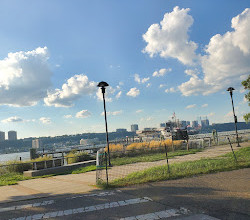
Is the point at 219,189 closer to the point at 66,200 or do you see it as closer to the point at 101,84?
the point at 66,200

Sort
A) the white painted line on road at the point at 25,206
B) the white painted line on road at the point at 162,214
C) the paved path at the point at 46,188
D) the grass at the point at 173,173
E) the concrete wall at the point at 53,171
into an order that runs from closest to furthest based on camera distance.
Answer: the white painted line on road at the point at 162,214 < the white painted line on road at the point at 25,206 < the paved path at the point at 46,188 < the grass at the point at 173,173 < the concrete wall at the point at 53,171

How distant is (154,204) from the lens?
528 cm

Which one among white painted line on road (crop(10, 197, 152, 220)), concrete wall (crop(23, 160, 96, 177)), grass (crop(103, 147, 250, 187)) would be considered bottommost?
concrete wall (crop(23, 160, 96, 177))

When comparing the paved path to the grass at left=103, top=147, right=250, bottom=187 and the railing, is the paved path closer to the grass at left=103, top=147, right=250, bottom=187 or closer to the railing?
the grass at left=103, top=147, right=250, bottom=187

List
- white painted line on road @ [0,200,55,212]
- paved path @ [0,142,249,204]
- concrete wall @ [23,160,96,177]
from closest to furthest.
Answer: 1. white painted line on road @ [0,200,55,212]
2. paved path @ [0,142,249,204]
3. concrete wall @ [23,160,96,177]

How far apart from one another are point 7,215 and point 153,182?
4804 mm

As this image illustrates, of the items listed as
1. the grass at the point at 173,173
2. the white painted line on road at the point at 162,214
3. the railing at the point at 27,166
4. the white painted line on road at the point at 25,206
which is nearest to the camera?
the white painted line on road at the point at 162,214

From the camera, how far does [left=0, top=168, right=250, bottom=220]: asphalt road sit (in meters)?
4.55

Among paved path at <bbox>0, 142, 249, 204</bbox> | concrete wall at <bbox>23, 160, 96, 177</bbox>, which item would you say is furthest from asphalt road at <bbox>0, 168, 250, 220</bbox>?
concrete wall at <bbox>23, 160, 96, 177</bbox>

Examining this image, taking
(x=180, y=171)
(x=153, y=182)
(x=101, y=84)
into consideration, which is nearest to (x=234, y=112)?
(x=101, y=84)

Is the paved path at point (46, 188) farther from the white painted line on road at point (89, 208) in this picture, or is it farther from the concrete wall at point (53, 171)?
the concrete wall at point (53, 171)

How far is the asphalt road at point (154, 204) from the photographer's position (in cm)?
455

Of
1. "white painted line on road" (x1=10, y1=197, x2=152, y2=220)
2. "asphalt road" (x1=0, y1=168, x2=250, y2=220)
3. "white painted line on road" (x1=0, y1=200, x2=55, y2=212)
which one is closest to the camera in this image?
"asphalt road" (x1=0, y1=168, x2=250, y2=220)

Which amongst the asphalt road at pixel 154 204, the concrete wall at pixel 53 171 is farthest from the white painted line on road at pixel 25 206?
the concrete wall at pixel 53 171
